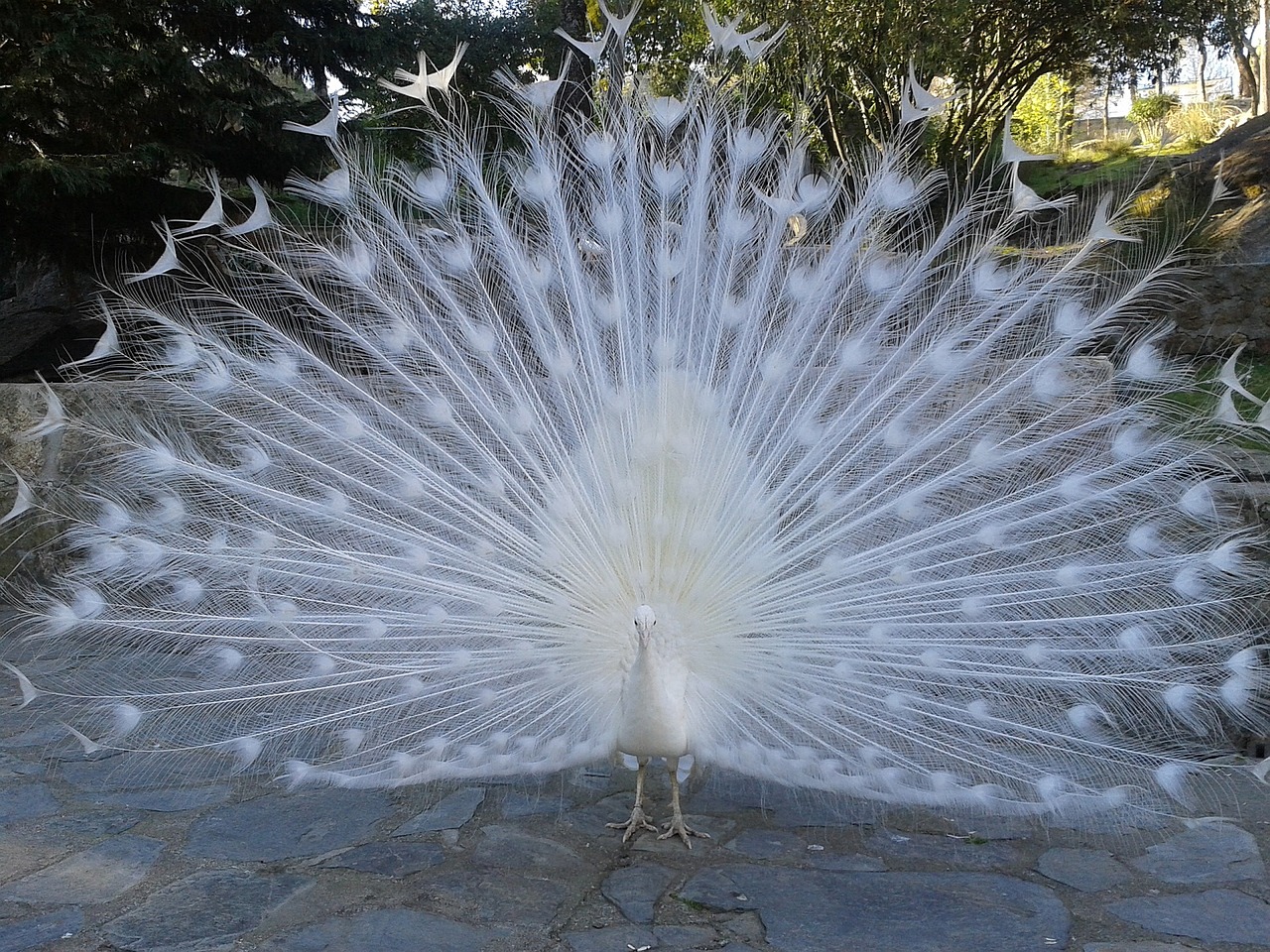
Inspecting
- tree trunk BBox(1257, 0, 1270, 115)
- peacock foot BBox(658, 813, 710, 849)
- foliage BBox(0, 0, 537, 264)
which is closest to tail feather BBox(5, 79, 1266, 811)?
peacock foot BBox(658, 813, 710, 849)

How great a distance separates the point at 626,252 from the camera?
3.57 meters

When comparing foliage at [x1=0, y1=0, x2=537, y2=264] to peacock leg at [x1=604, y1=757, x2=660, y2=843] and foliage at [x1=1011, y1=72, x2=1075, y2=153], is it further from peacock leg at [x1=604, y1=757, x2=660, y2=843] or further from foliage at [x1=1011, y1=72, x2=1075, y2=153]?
foliage at [x1=1011, y1=72, x2=1075, y2=153]

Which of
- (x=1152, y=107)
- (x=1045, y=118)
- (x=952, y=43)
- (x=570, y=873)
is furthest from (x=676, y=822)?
(x=1045, y=118)

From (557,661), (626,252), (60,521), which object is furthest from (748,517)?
(60,521)

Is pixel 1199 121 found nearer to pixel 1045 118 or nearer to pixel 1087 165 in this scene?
pixel 1087 165

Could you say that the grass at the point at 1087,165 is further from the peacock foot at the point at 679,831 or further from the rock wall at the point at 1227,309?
the peacock foot at the point at 679,831

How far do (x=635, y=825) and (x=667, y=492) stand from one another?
993 mm

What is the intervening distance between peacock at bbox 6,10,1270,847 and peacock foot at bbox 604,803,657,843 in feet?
0.05

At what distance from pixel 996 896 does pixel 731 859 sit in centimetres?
72

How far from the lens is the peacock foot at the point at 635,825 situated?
337 centimetres

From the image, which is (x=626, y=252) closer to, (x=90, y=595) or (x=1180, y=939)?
(x=90, y=595)

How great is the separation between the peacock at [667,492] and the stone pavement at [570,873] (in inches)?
8.4

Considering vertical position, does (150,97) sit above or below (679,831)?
above

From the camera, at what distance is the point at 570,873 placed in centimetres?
315
